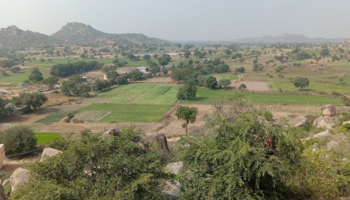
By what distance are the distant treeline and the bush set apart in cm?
7037

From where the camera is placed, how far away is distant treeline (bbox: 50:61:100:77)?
91162 millimetres

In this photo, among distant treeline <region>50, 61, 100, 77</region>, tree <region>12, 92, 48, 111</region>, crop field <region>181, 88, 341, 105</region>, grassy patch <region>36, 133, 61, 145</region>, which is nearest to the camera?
grassy patch <region>36, 133, 61, 145</region>

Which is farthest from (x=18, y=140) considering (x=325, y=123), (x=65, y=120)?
(x=325, y=123)

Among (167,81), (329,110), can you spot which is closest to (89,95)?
(167,81)

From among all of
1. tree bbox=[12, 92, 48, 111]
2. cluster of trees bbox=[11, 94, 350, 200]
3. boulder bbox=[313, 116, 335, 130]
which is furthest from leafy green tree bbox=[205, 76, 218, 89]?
cluster of trees bbox=[11, 94, 350, 200]

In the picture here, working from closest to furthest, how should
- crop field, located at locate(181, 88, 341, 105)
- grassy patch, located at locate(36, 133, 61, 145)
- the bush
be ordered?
1. the bush
2. grassy patch, located at locate(36, 133, 61, 145)
3. crop field, located at locate(181, 88, 341, 105)

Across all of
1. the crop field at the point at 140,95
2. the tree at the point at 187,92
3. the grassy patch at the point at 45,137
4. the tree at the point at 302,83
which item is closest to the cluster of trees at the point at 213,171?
the grassy patch at the point at 45,137

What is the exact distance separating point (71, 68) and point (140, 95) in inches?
2012

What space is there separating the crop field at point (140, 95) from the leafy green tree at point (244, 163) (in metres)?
44.2

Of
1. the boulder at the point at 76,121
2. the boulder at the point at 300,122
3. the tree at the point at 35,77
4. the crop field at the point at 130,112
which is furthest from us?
the tree at the point at 35,77

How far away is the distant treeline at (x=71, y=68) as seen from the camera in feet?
299

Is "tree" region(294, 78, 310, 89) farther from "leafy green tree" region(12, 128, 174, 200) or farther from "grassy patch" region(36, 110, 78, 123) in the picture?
"leafy green tree" region(12, 128, 174, 200)

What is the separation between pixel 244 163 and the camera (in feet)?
31.0

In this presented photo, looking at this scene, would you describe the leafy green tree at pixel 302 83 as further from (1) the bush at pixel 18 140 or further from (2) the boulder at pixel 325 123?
(1) the bush at pixel 18 140
